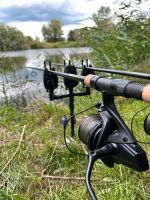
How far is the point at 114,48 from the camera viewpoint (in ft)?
13.8

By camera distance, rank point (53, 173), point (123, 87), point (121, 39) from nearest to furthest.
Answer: point (123, 87) < point (53, 173) < point (121, 39)

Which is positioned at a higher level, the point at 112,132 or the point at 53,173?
the point at 112,132

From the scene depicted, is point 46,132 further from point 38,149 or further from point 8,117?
point 8,117

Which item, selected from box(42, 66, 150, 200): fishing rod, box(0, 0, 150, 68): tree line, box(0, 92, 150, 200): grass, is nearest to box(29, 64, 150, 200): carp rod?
box(42, 66, 150, 200): fishing rod

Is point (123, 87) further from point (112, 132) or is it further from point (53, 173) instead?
point (53, 173)

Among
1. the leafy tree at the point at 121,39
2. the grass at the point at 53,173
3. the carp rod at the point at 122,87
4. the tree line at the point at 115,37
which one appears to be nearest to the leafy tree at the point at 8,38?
the tree line at the point at 115,37

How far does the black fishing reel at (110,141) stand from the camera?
95cm

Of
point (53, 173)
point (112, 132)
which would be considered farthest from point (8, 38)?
point (112, 132)

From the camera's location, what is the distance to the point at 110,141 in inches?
40.1

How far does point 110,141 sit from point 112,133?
0.03 meters

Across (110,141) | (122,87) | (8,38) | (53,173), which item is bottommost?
(53,173)

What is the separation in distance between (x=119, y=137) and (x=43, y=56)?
4.04 m

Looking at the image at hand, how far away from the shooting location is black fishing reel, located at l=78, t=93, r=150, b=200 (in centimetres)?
95

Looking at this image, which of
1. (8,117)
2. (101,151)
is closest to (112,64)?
(8,117)
